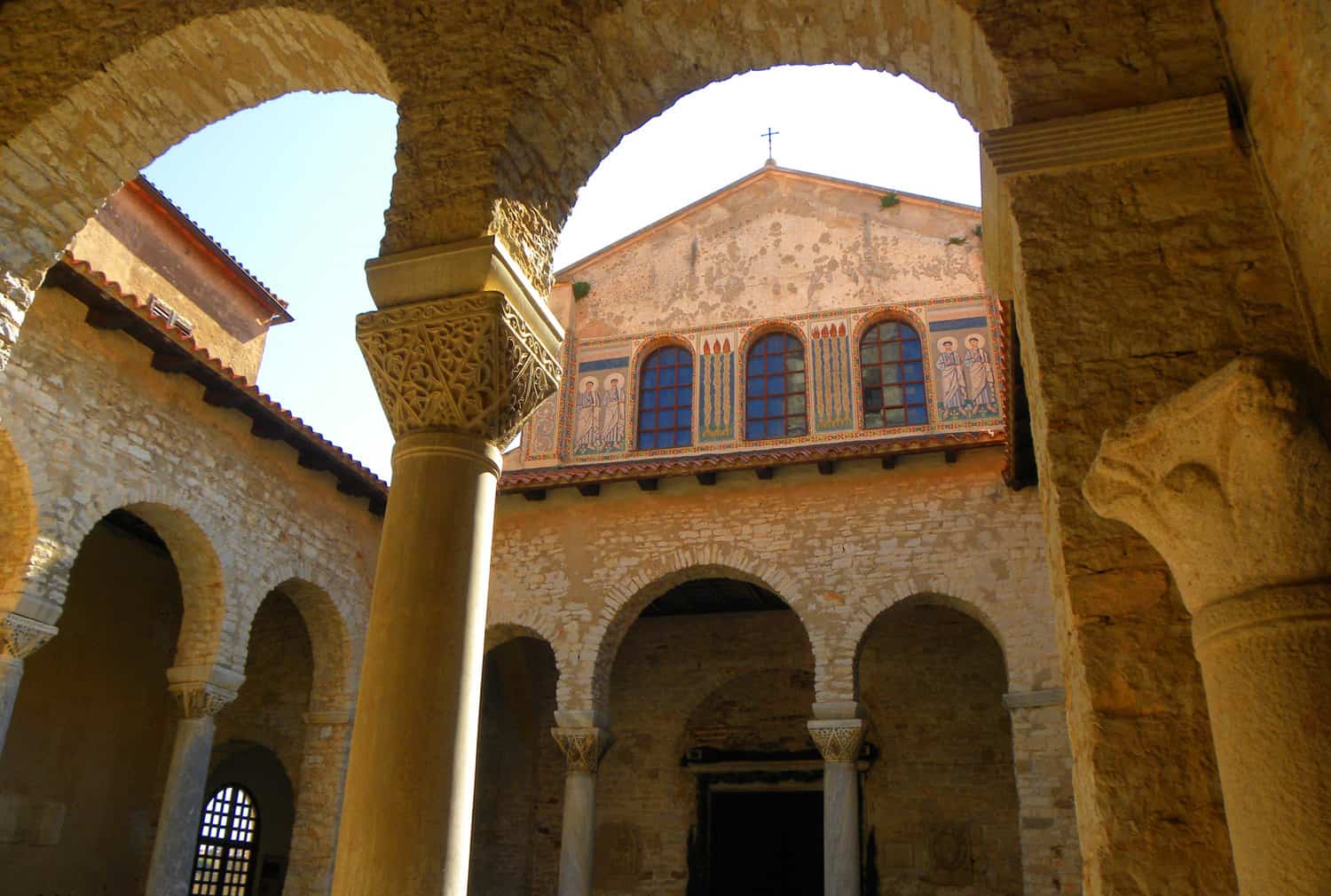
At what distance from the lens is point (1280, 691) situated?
2094 mm

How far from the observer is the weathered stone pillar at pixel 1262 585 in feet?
6.64

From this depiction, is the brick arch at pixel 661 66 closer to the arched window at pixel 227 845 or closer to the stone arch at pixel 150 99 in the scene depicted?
the stone arch at pixel 150 99

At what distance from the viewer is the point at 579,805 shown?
454 inches

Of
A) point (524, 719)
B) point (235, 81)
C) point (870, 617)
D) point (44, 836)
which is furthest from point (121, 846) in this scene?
point (235, 81)

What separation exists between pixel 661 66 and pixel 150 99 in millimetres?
2691

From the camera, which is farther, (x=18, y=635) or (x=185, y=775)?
(x=185, y=775)

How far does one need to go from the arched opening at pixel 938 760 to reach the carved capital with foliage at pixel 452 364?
9380 millimetres

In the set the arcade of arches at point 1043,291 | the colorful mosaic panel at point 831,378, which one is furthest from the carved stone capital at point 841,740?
the arcade of arches at point 1043,291

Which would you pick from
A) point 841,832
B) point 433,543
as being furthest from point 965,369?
point 433,543

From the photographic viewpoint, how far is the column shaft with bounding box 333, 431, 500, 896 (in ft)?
11.1

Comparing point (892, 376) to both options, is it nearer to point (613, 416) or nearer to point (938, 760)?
point (613, 416)

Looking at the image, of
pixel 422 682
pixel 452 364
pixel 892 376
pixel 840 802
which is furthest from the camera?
pixel 892 376

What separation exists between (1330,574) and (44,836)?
1267 centimetres

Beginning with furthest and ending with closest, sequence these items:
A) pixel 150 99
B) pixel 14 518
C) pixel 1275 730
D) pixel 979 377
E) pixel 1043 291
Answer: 1. pixel 979 377
2. pixel 14 518
3. pixel 150 99
4. pixel 1043 291
5. pixel 1275 730
